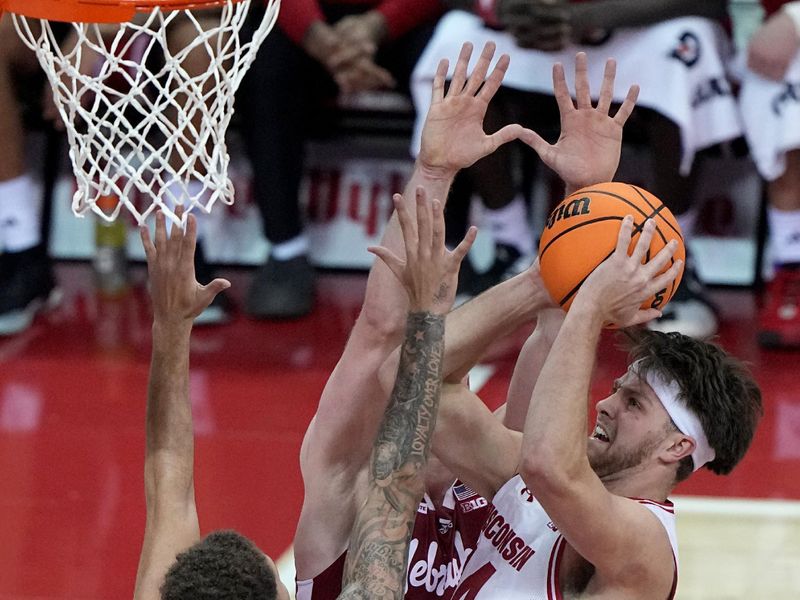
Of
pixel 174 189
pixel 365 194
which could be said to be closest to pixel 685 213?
pixel 365 194

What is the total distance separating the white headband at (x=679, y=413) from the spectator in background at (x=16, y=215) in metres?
3.48

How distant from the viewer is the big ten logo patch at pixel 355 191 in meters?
6.23

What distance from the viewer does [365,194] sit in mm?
6266

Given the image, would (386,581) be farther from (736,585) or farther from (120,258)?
(120,258)

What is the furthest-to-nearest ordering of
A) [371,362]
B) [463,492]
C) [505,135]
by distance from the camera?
[463,492]
[371,362]
[505,135]

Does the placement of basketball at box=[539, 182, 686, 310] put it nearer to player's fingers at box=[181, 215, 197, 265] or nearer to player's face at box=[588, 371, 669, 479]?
player's face at box=[588, 371, 669, 479]

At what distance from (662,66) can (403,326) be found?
8.24 feet

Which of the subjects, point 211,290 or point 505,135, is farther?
point 505,135

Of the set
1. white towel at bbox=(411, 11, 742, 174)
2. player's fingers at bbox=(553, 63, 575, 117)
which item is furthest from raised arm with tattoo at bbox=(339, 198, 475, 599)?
white towel at bbox=(411, 11, 742, 174)

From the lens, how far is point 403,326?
3051 millimetres

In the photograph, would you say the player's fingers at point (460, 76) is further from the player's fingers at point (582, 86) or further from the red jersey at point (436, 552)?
the red jersey at point (436, 552)

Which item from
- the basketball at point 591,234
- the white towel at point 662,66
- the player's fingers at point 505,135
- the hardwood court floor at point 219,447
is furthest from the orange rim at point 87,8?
the white towel at point 662,66

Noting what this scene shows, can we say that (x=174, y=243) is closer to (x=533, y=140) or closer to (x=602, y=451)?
(x=533, y=140)

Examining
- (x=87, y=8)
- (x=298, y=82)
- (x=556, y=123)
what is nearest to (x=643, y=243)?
(x=87, y=8)
